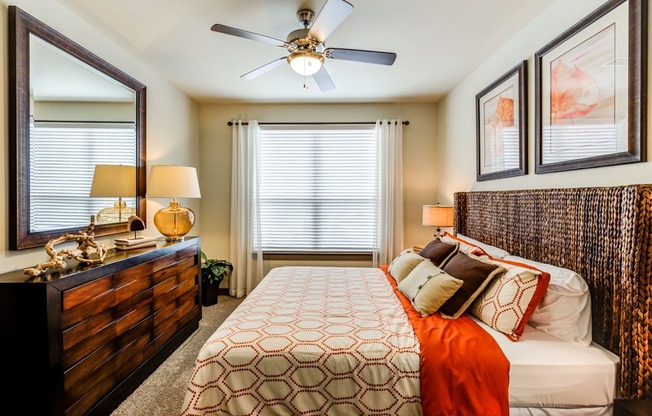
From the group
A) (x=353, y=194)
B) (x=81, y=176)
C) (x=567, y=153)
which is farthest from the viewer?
(x=353, y=194)

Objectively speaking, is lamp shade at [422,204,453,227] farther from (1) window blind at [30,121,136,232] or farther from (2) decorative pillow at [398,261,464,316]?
(1) window blind at [30,121,136,232]

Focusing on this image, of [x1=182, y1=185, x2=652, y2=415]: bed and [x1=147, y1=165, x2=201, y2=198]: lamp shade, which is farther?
[x1=147, y1=165, x2=201, y2=198]: lamp shade

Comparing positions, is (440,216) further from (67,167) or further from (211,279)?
(67,167)

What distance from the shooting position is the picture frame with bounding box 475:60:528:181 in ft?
7.93

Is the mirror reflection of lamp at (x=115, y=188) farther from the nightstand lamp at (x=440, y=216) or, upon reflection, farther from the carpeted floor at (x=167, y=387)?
the nightstand lamp at (x=440, y=216)

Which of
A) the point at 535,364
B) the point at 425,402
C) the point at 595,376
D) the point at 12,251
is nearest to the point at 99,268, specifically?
the point at 12,251

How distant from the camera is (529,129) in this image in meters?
2.37

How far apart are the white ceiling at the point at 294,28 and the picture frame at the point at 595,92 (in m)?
0.46

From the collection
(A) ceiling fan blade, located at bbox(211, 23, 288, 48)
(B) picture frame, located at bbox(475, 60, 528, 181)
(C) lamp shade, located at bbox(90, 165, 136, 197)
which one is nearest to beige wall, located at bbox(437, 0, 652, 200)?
(B) picture frame, located at bbox(475, 60, 528, 181)

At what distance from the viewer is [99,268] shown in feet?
6.18

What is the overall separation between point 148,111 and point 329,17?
2206 mm

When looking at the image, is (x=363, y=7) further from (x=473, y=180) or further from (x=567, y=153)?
(x=473, y=180)

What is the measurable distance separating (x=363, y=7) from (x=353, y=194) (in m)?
2.45

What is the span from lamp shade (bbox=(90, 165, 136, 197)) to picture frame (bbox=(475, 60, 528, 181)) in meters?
3.18
